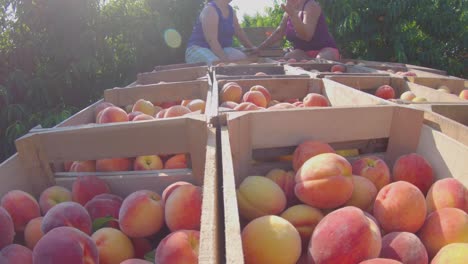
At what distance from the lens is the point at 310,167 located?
37.8 inches

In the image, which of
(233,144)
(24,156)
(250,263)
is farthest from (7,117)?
(250,263)

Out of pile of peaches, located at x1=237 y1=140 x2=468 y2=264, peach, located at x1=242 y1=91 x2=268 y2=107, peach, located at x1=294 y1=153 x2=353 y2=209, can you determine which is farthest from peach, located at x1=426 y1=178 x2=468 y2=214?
peach, located at x1=242 y1=91 x2=268 y2=107

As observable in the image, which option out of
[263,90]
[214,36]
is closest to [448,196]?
[263,90]

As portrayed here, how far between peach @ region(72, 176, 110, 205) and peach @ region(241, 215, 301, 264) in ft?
2.11

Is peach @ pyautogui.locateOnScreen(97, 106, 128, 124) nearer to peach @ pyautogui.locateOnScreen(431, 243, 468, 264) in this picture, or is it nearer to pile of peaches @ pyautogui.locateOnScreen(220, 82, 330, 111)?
pile of peaches @ pyautogui.locateOnScreen(220, 82, 330, 111)

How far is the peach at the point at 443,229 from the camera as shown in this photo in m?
0.83

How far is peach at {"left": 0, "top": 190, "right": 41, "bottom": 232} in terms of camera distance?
1.05 m

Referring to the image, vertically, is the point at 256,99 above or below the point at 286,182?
above

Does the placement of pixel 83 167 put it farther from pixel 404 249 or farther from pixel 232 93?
pixel 404 249

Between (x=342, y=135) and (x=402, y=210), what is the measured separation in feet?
1.26

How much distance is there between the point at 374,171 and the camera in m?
1.09

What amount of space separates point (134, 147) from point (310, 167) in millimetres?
594

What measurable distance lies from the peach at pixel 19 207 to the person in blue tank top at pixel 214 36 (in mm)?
2805

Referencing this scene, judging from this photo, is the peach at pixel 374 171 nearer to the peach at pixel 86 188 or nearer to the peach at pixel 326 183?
the peach at pixel 326 183
